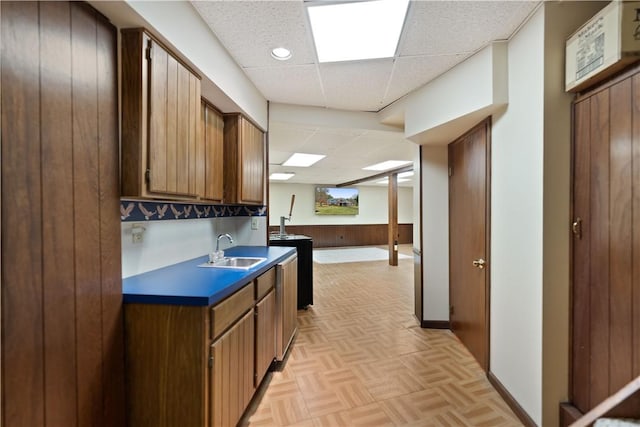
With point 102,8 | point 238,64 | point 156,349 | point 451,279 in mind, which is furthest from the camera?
point 451,279

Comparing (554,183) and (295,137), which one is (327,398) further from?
(295,137)

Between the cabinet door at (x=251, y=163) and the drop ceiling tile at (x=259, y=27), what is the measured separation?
67 centimetres

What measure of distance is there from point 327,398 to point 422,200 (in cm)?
227

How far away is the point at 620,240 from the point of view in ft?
4.40

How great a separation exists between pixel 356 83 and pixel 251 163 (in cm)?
132

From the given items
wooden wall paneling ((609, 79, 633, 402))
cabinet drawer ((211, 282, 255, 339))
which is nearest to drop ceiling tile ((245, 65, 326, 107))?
cabinet drawer ((211, 282, 255, 339))

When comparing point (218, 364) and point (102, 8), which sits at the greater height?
point (102, 8)

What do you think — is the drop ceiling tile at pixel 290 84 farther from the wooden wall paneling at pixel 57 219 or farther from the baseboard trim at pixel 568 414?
the baseboard trim at pixel 568 414

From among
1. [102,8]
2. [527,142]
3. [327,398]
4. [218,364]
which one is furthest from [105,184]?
[527,142]

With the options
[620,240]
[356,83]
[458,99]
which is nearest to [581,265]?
[620,240]

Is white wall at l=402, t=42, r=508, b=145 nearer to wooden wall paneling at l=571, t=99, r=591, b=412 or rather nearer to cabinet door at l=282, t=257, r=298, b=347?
wooden wall paneling at l=571, t=99, r=591, b=412

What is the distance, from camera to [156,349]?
4.25 ft

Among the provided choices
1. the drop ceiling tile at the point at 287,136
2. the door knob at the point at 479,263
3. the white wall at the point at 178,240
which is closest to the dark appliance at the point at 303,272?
the white wall at the point at 178,240

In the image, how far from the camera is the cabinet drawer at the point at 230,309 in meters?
1.33
